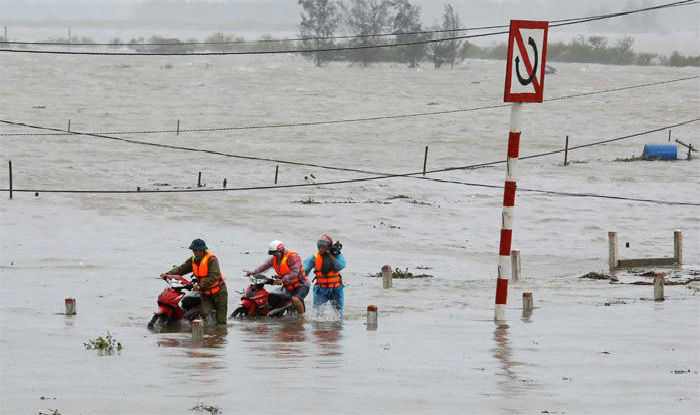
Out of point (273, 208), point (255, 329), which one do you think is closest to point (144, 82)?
point (273, 208)

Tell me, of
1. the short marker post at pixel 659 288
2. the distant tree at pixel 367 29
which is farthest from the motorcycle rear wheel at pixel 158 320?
the distant tree at pixel 367 29

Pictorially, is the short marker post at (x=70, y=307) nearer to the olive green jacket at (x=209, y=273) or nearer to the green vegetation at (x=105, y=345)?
the olive green jacket at (x=209, y=273)

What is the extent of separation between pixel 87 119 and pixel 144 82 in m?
14.5

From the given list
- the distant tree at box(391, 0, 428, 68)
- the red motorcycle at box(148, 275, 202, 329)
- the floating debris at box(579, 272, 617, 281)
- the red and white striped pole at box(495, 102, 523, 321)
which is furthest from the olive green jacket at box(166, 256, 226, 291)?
the distant tree at box(391, 0, 428, 68)

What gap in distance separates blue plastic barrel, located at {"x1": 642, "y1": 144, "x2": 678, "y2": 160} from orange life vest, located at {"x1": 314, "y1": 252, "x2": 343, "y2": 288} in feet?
111

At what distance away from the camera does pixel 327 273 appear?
18.4 meters

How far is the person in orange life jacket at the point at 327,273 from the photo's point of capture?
60.2 ft

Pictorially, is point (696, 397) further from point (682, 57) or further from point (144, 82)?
point (682, 57)

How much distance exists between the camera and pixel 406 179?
43.3 meters

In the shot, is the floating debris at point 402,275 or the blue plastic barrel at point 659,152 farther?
the blue plastic barrel at point 659,152

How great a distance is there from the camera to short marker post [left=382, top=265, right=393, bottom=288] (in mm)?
22344

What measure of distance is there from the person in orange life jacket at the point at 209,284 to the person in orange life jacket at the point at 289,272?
940 millimetres

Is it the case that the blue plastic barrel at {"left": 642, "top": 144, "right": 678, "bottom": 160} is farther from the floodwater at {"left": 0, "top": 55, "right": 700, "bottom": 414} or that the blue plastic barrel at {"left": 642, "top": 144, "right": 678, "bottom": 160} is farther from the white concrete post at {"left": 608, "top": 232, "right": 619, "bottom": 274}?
the white concrete post at {"left": 608, "top": 232, "right": 619, "bottom": 274}

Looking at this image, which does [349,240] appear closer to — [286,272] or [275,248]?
[286,272]
